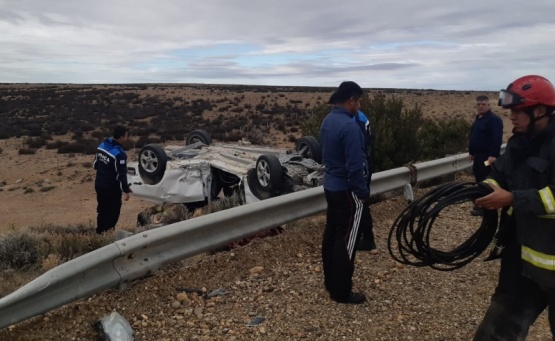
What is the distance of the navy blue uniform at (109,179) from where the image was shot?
308 inches

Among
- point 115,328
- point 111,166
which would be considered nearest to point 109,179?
point 111,166

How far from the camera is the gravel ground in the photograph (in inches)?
140

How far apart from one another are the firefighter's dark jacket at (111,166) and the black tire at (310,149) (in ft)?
9.69

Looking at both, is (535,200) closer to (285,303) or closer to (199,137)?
(285,303)

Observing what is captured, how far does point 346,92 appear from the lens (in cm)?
433

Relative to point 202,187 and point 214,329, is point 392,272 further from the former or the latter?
point 202,187

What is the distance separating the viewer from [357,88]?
4.38 metres

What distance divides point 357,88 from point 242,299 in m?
1.95

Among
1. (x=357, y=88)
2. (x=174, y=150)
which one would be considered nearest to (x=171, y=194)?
(x=174, y=150)

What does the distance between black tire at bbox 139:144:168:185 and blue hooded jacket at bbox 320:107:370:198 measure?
16.5ft

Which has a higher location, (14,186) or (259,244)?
(259,244)

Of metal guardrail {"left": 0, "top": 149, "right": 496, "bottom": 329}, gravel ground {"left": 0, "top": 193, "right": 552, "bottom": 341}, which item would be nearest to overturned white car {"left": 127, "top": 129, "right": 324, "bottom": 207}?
metal guardrail {"left": 0, "top": 149, "right": 496, "bottom": 329}

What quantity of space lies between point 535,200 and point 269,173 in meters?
5.13

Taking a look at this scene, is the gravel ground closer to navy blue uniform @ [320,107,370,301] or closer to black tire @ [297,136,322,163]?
navy blue uniform @ [320,107,370,301]
